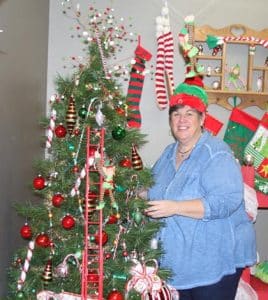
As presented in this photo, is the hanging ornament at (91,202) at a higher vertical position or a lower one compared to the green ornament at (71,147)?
lower

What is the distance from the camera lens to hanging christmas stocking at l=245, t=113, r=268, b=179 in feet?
9.01

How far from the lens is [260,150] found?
2.76m

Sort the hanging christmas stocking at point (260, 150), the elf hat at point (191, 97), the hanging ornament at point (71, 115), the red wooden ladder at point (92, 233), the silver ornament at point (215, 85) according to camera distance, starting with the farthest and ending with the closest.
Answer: the silver ornament at point (215, 85) < the hanging christmas stocking at point (260, 150) < the elf hat at point (191, 97) < the hanging ornament at point (71, 115) < the red wooden ladder at point (92, 233)

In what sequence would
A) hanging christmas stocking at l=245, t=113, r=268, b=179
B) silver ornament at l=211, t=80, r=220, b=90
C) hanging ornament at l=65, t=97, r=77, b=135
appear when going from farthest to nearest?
silver ornament at l=211, t=80, r=220, b=90 < hanging christmas stocking at l=245, t=113, r=268, b=179 < hanging ornament at l=65, t=97, r=77, b=135

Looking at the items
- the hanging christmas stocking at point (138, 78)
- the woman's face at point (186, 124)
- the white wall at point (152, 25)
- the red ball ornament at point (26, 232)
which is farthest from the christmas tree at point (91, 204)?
the white wall at point (152, 25)

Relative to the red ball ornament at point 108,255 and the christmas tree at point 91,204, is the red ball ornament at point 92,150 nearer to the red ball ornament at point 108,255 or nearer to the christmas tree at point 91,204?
the christmas tree at point 91,204

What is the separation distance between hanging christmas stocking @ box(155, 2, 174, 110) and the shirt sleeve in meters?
1.25

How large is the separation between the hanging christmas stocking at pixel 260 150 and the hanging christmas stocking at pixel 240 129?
0.10 meters

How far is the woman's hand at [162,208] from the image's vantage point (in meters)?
1.55

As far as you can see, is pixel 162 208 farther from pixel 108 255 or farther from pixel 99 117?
pixel 99 117

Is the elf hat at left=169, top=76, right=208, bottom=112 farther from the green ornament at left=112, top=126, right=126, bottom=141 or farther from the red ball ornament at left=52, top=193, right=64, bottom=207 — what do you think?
the red ball ornament at left=52, top=193, right=64, bottom=207

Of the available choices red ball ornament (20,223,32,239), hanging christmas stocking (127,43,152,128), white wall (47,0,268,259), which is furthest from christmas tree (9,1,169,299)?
white wall (47,0,268,259)

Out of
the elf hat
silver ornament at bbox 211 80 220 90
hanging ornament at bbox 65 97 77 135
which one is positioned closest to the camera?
hanging ornament at bbox 65 97 77 135

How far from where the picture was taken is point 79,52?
115 inches
